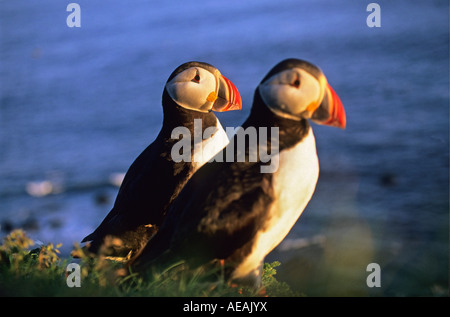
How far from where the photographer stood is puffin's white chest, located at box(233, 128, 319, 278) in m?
3.91

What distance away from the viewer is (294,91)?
387 centimetres

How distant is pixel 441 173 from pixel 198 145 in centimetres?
1138

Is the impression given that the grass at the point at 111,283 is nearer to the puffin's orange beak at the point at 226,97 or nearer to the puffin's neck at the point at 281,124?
the puffin's neck at the point at 281,124

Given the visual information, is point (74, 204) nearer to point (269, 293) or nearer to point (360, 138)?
point (360, 138)

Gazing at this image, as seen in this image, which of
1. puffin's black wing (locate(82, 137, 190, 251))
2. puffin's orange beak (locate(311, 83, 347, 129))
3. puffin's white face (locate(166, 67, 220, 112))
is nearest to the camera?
puffin's orange beak (locate(311, 83, 347, 129))

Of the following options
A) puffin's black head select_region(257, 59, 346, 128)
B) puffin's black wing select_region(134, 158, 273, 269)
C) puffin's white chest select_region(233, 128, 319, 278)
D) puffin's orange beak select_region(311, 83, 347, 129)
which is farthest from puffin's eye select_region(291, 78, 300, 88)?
puffin's black wing select_region(134, 158, 273, 269)

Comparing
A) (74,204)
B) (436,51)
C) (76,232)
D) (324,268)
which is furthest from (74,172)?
(436,51)

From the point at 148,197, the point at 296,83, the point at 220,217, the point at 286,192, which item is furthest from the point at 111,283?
the point at 296,83

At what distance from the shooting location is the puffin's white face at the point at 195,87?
5.08 m

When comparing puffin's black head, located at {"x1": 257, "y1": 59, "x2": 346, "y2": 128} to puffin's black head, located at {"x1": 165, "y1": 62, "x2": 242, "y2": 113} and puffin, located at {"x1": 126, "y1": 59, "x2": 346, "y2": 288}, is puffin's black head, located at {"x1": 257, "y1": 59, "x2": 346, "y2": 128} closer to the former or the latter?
puffin, located at {"x1": 126, "y1": 59, "x2": 346, "y2": 288}

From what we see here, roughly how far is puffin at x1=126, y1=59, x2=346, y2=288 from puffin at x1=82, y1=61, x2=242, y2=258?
85 centimetres

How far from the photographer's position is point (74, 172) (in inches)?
691

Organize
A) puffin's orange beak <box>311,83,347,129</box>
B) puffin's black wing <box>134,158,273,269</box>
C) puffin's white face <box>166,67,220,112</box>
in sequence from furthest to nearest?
puffin's white face <box>166,67,220,112</box> → puffin's orange beak <box>311,83,347,129</box> → puffin's black wing <box>134,158,273,269</box>

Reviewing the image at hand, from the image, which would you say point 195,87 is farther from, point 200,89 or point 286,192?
point 286,192
